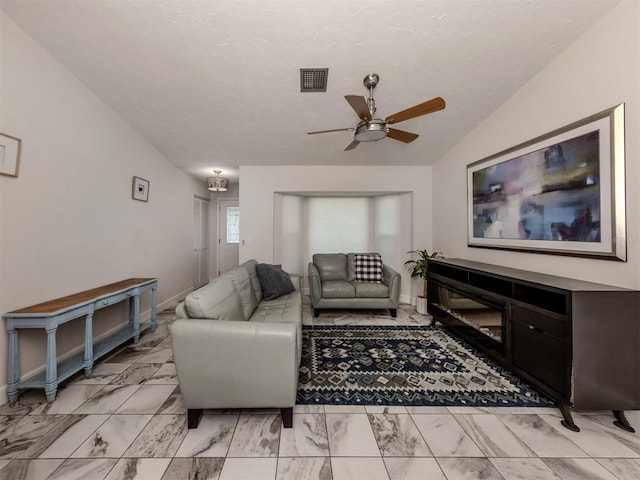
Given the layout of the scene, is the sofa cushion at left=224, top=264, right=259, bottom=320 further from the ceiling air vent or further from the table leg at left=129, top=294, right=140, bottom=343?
the ceiling air vent

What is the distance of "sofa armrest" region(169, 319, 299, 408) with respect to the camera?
4.89ft

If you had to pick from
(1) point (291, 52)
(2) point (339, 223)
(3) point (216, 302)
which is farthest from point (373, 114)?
(2) point (339, 223)

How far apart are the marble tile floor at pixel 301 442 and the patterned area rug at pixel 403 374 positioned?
11 cm

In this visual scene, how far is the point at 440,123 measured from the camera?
305 centimetres

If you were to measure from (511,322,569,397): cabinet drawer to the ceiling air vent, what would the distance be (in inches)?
108

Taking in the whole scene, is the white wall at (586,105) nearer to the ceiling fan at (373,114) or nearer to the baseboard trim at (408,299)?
the ceiling fan at (373,114)

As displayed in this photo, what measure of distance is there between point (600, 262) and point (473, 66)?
6.22 feet

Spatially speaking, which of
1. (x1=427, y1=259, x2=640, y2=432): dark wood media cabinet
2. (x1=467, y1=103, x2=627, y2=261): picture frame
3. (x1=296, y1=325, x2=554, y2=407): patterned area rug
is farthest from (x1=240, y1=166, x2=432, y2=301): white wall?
(x1=427, y1=259, x2=640, y2=432): dark wood media cabinet

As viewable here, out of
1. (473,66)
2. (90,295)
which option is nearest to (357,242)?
(473,66)

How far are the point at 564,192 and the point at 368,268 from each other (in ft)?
8.11

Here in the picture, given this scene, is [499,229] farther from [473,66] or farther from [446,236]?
[473,66]

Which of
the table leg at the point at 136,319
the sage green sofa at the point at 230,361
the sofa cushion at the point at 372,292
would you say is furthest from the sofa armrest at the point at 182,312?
the sofa cushion at the point at 372,292

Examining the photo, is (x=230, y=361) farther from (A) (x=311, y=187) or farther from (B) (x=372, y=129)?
(A) (x=311, y=187)

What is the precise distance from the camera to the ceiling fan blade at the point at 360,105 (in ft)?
5.87
